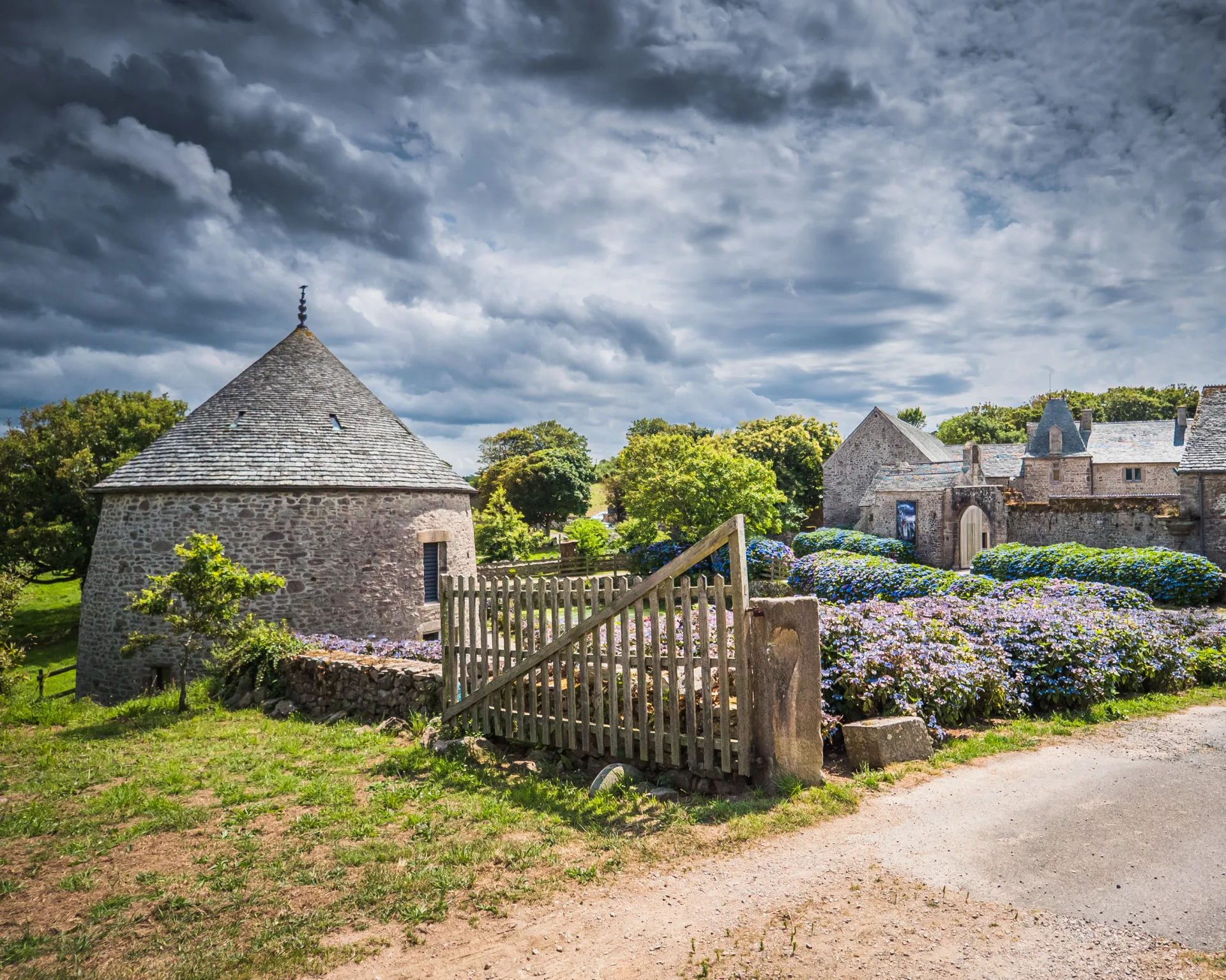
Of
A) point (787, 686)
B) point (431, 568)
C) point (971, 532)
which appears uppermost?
point (971, 532)

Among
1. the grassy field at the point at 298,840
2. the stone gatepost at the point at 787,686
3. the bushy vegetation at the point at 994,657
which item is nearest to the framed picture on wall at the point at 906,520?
the bushy vegetation at the point at 994,657

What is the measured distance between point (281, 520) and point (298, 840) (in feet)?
37.2

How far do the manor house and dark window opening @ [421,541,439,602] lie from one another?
60.0 feet

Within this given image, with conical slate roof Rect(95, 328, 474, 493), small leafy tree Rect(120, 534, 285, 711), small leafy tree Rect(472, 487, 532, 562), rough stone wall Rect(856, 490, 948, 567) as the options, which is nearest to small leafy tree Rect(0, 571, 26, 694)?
conical slate roof Rect(95, 328, 474, 493)

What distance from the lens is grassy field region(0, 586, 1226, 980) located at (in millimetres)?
3861

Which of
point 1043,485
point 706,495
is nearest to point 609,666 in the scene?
point 706,495

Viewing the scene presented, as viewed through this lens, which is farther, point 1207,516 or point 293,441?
point 1207,516

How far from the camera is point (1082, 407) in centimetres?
6894

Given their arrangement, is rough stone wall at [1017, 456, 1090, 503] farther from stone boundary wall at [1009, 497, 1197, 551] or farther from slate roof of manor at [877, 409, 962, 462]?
stone boundary wall at [1009, 497, 1197, 551]

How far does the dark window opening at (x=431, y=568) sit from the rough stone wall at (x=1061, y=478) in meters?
38.3

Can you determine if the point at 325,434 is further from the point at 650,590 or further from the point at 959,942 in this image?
the point at 959,942

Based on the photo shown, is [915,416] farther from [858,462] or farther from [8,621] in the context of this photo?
[8,621]

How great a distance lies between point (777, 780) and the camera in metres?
5.56

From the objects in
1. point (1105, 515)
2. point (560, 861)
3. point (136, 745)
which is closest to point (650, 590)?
point (560, 861)
